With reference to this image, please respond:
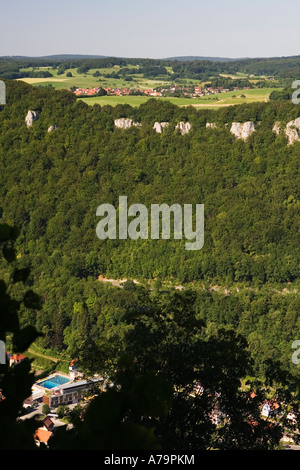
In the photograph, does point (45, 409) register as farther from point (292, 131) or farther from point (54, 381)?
point (292, 131)

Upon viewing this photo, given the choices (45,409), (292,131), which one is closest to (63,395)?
(45,409)

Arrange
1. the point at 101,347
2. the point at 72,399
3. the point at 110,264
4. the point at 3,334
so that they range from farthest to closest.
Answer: the point at 110,264 < the point at 72,399 < the point at 101,347 < the point at 3,334

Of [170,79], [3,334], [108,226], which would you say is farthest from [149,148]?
[170,79]

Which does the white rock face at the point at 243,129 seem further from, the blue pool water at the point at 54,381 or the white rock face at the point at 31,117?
the blue pool water at the point at 54,381

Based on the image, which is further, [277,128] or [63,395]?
[277,128]

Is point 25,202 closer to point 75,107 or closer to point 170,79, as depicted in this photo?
point 75,107

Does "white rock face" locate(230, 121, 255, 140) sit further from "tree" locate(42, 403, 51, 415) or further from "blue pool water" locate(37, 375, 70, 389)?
"tree" locate(42, 403, 51, 415)
